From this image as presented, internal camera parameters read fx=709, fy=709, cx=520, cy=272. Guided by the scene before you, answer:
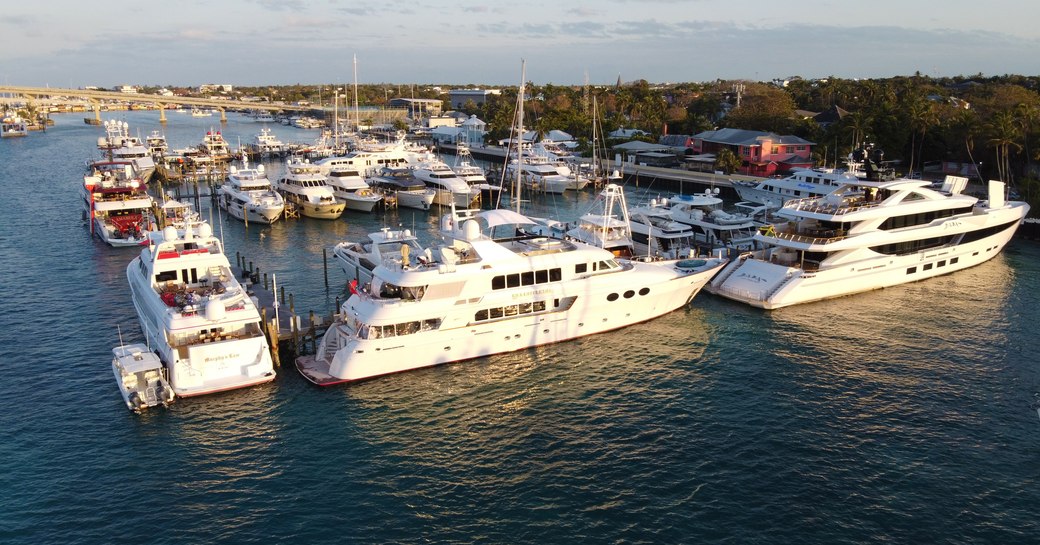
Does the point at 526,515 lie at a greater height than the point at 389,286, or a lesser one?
lesser

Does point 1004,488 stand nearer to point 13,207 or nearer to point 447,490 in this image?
point 447,490

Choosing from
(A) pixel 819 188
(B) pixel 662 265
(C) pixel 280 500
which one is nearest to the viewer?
(C) pixel 280 500

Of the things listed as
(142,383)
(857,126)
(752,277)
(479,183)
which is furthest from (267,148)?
(142,383)

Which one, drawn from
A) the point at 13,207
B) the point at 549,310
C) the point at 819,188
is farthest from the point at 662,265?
the point at 13,207

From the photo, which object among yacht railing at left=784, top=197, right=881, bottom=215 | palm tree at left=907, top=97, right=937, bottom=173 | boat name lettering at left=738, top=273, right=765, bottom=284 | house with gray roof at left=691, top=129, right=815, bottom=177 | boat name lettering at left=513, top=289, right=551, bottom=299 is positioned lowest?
boat name lettering at left=738, top=273, right=765, bottom=284

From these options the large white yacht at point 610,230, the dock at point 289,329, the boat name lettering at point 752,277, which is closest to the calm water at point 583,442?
the dock at point 289,329

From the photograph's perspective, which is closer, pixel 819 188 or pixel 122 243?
pixel 122 243

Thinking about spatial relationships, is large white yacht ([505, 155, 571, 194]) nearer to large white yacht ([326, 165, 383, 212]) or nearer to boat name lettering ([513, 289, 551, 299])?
large white yacht ([326, 165, 383, 212])

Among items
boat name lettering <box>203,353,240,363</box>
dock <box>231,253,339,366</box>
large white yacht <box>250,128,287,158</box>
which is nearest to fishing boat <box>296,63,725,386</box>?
dock <box>231,253,339,366</box>
